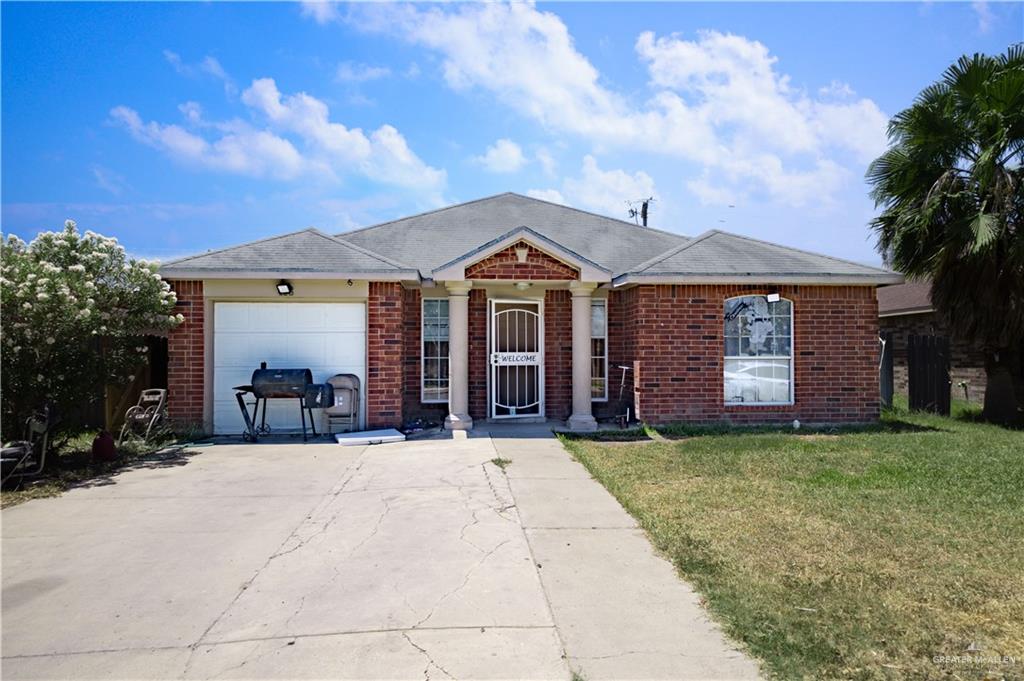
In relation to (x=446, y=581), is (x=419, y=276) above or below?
above

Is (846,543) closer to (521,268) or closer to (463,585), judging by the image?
(463,585)

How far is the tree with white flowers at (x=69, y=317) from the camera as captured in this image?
26.2ft

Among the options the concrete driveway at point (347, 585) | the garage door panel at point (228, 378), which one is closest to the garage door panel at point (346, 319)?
the garage door panel at point (228, 378)

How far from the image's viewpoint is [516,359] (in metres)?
12.4

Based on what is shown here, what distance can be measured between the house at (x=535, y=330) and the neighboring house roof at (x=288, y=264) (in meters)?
0.03

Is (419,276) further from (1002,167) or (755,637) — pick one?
(1002,167)

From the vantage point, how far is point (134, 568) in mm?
4938

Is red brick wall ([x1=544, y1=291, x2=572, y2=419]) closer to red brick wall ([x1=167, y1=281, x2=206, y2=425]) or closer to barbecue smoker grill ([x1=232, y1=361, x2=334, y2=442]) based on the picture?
barbecue smoker grill ([x1=232, y1=361, x2=334, y2=442])

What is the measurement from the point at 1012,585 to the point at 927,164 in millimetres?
10634

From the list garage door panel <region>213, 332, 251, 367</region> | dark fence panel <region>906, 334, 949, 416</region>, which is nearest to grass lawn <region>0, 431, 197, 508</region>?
garage door panel <region>213, 332, 251, 367</region>

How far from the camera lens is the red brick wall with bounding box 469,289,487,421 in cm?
1240

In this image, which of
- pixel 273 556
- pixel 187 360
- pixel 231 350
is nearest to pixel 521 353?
pixel 231 350

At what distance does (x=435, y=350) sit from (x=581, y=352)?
297 cm

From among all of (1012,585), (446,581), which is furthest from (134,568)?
(1012,585)
